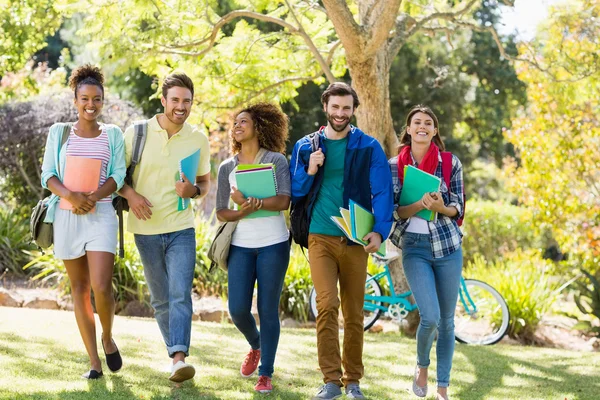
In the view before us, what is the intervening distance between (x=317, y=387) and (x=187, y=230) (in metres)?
1.48

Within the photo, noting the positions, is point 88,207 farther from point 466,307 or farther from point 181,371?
point 466,307

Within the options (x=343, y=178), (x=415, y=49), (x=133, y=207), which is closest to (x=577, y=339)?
(x=343, y=178)

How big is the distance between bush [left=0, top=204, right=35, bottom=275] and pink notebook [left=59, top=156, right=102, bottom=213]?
6.74 meters

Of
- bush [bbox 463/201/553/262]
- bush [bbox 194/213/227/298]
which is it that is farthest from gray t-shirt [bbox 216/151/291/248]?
bush [bbox 463/201/553/262]

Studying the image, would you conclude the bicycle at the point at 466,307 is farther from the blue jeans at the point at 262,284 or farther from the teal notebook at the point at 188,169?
the teal notebook at the point at 188,169

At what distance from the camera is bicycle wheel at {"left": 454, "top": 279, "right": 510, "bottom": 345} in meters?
9.22

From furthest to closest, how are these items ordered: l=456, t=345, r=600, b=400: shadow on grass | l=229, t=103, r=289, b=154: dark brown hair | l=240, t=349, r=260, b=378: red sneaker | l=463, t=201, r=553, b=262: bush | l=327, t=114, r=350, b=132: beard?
l=463, t=201, r=553, b=262: bush, l=456, t=345, r=600, b=400: shadow on grass, l=240, t=349, r=260, b=378: red sneaker, l=229, t=103, r=289, b=154: dark brown hair, l=327, t=114, r=350, b=132: beard

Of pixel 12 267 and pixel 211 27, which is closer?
pixel 211 27

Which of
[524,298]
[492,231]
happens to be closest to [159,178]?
[524,298]

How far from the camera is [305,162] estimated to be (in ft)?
17.2

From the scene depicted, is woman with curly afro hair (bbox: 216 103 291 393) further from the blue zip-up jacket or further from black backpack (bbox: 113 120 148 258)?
black backpack (bbox: 113 120 148 258)

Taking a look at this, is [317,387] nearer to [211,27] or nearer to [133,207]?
[133,207]

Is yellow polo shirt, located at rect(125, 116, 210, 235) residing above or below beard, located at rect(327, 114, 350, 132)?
below

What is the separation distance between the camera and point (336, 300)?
5113 mm
